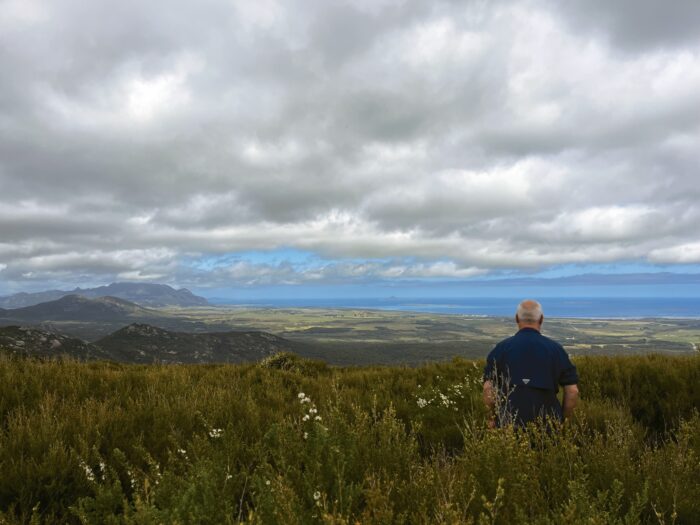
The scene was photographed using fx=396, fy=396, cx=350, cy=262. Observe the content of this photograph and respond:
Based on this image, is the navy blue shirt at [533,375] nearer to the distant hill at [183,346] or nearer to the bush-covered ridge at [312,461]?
the bush-covered ridge at [312,461]

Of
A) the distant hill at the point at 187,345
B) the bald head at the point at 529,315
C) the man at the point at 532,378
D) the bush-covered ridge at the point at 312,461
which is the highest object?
the bald head at the point at 529,315

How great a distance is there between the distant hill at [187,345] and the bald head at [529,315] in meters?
117

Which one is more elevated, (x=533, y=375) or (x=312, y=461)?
(x=533, y=375)

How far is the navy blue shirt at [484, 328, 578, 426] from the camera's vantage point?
218 inches

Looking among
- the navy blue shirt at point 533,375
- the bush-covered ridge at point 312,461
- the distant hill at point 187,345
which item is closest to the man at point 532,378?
the navy blue shirt at point 533,375

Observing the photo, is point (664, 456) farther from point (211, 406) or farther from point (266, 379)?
point (266, 379)

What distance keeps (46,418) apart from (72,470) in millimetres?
1210

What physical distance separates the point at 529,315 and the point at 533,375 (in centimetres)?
96

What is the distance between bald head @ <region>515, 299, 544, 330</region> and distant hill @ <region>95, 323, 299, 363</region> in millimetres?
117429

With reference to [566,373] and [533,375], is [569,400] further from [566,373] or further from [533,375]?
[533,375]

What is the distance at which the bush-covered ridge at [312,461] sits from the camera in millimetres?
2924

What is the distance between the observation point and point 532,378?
560 cm

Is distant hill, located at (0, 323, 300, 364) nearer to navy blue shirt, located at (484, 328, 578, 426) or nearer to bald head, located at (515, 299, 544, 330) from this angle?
bald head, located at (515, 299, 544, 330)

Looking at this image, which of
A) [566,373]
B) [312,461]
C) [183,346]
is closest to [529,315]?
[566,373]
